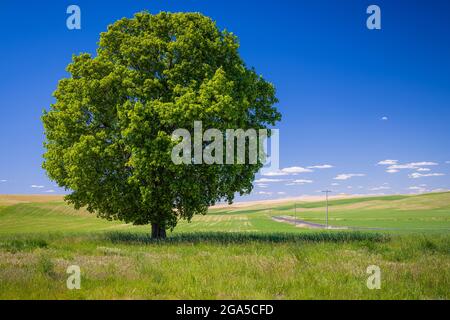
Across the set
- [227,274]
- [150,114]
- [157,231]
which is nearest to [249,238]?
[157,231]

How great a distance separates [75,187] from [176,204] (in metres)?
6.56

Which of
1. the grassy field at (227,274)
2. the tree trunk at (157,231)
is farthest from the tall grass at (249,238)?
the grassy field at (227,274)

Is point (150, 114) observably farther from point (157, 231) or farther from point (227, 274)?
point (227, 274)

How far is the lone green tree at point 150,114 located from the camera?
2498 cm

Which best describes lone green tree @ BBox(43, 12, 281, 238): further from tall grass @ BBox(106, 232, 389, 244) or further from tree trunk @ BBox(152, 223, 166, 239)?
tall grass @ BBox(106, 232, 389, 244)

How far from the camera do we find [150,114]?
2573cm

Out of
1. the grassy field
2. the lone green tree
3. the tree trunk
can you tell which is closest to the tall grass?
the tree trunk

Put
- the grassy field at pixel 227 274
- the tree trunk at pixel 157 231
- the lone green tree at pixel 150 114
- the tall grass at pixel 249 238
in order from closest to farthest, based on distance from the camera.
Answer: the grassy field at pixel 227 274, the lone green tree at pixel 150 114, the tall grass at pixel 249 238, the tree trunk at pixel 157 231

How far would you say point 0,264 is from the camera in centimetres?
1633

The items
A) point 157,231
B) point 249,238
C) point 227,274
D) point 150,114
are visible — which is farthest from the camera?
point 157,231

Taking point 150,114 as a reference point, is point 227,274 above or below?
below

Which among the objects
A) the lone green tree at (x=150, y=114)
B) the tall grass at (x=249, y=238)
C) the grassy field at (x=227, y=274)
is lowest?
the tall grass at (x=249, y=238)

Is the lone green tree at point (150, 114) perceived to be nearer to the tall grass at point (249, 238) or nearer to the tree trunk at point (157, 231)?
the tree trunk at point (157, 231)
